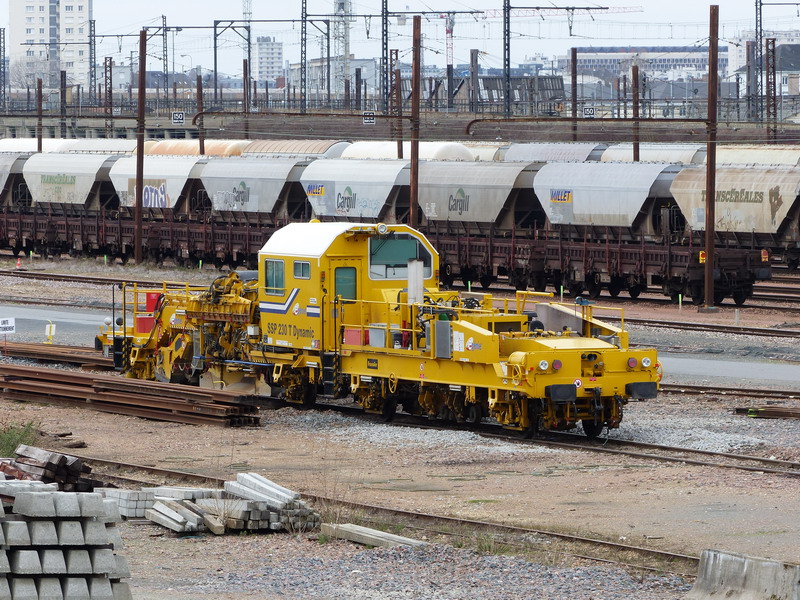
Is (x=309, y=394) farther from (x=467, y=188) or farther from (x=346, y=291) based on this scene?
(x=467, y=188)

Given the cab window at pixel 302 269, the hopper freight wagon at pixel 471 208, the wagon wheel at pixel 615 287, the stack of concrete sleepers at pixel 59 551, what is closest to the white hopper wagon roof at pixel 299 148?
the hopper freight wagon at pixel 471 208

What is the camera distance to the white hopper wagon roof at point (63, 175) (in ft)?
173

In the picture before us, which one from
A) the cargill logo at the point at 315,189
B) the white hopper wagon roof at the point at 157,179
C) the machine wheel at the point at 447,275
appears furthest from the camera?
the white hopper wagon roof at the point at 157,179

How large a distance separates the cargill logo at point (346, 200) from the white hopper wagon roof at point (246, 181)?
2.89 m

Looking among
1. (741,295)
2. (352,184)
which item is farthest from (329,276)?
(352,184)

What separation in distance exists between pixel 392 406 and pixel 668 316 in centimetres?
1466

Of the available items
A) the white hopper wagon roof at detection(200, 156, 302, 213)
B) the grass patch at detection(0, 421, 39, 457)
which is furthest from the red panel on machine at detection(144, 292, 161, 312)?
the white hopper wagon roof at detection(200, 156, 302, 213)

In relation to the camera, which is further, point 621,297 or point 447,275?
point 447,275

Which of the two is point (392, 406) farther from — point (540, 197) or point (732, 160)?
point (732, 160)

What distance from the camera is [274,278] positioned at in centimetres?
1969

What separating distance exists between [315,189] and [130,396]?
25.0 metres

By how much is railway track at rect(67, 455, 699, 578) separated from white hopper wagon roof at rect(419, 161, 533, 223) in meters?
26.4

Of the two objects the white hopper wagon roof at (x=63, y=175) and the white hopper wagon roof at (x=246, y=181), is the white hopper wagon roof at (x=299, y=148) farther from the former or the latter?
the white hopper wagon roof at (x=63, y=175)

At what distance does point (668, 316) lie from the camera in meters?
32.1
